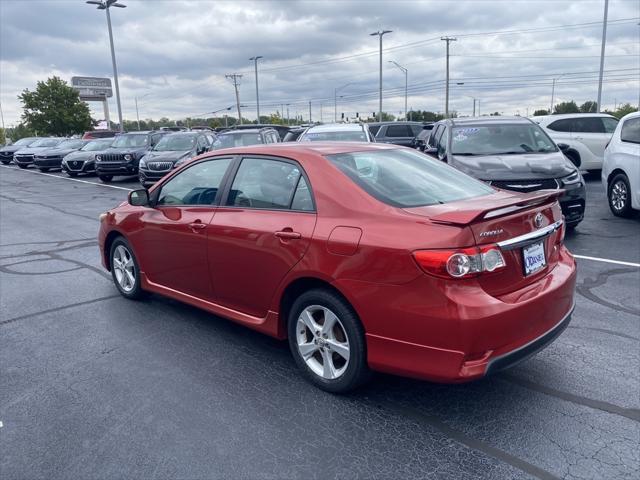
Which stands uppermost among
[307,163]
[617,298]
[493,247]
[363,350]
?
[307,163]

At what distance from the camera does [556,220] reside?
359 centimetres

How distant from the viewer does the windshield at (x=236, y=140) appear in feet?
49.6

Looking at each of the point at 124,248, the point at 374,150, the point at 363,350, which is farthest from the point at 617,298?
the point at 124,248

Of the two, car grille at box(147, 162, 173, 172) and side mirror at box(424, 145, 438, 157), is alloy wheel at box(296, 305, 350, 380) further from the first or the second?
car grille at box(147, 162, 173, 172)

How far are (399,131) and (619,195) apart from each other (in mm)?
13165

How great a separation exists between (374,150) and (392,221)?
45.4 inches

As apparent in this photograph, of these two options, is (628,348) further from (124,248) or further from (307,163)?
(124,248)

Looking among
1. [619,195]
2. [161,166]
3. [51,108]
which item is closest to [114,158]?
[161,166]

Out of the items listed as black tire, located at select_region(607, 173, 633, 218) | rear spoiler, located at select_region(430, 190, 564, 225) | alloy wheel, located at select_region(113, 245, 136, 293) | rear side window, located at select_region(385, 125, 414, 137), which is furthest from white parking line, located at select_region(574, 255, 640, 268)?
rear side window, located at select_region(385, 125, 414, 137)

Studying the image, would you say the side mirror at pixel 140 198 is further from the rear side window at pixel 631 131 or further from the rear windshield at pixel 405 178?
the rear side window at pixel 631 131

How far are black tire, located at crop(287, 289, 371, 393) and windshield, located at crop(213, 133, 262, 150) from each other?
39.5 ft

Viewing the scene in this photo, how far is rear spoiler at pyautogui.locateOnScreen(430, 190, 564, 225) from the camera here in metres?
2.95

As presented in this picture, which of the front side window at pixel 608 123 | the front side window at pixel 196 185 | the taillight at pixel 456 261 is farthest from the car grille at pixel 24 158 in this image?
the taillight at pixel 456 261

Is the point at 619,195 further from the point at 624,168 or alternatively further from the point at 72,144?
the point at 72,144
